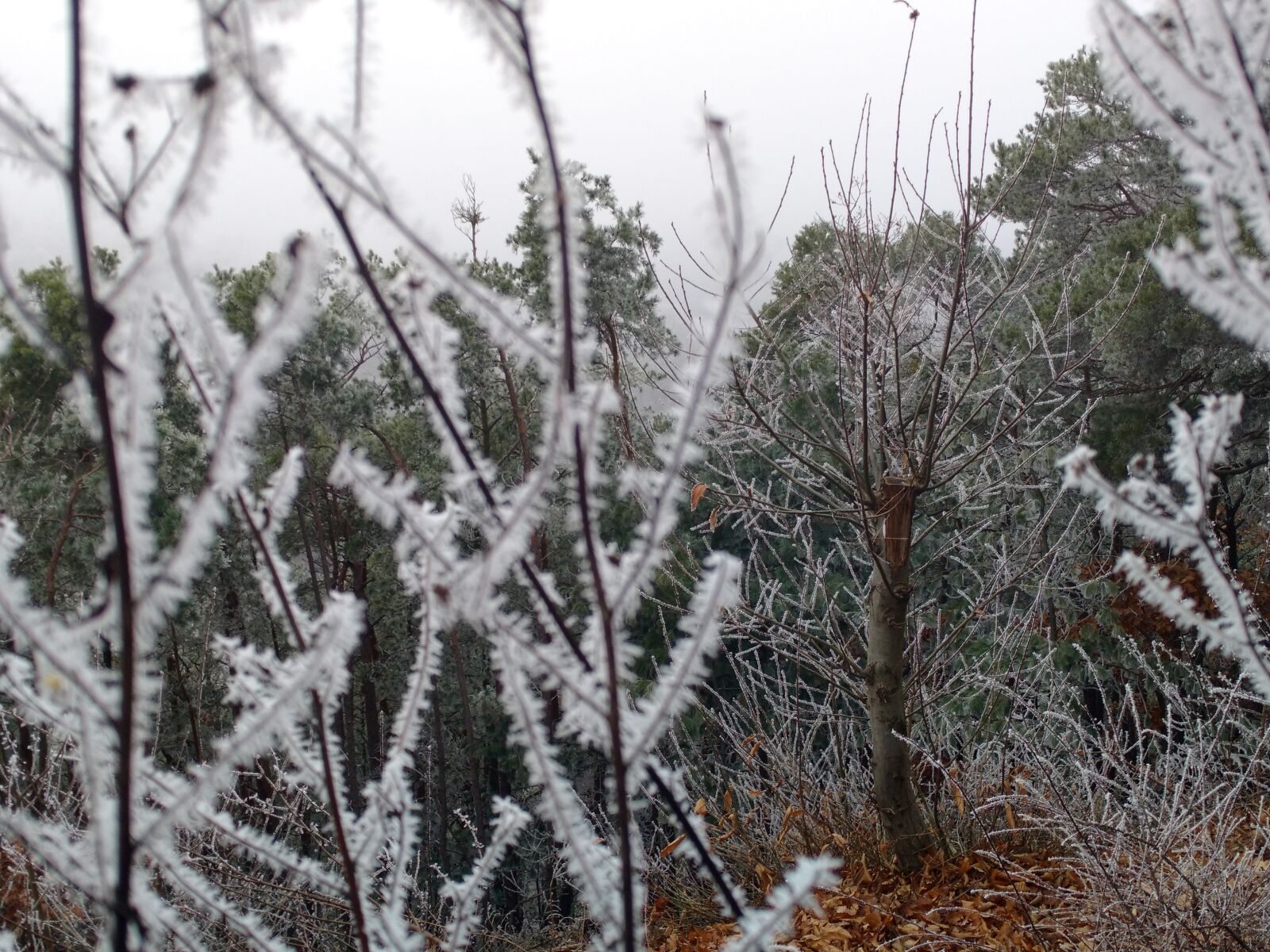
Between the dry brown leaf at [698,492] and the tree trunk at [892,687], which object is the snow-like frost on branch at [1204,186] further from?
the tree trunk at [892,687]

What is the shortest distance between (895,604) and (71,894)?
2.74 metres

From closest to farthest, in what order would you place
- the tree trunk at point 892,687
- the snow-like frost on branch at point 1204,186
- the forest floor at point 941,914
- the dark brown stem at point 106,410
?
1. the dark brown stem at point 106,410
2. the snow-like frost on branch at point 1204,186
3. the forest floor at point 941,914
4. the tree trunk at point 892,687

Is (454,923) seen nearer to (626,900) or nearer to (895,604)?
(626,900)

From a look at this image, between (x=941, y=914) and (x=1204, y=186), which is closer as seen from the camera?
(x=1204, y=186)

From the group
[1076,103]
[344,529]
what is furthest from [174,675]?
[1076,103]

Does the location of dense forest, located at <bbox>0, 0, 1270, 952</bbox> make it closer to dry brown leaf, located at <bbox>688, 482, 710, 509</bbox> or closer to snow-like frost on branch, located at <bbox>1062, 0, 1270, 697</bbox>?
snow-like frost on branch, located at <bbox>1062, 0, 1270, 697</bbox>

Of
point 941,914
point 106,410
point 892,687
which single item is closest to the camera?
point 106,410

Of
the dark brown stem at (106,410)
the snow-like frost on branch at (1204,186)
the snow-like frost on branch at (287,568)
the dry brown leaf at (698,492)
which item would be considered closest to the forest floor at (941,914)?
the dry brown leaf at (698,492)

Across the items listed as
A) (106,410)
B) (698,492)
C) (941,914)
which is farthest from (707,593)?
(941,914)

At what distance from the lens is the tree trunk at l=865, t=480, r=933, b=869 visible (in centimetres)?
333

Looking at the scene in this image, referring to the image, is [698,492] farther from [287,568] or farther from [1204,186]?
[1204,186]

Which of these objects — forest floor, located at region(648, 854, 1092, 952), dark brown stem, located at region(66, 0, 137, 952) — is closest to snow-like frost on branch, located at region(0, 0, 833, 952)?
dark brown stem, located at region(66, 0, 137, 952)

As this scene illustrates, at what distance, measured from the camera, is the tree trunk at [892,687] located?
3.33 metres

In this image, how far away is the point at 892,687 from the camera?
3.42m
